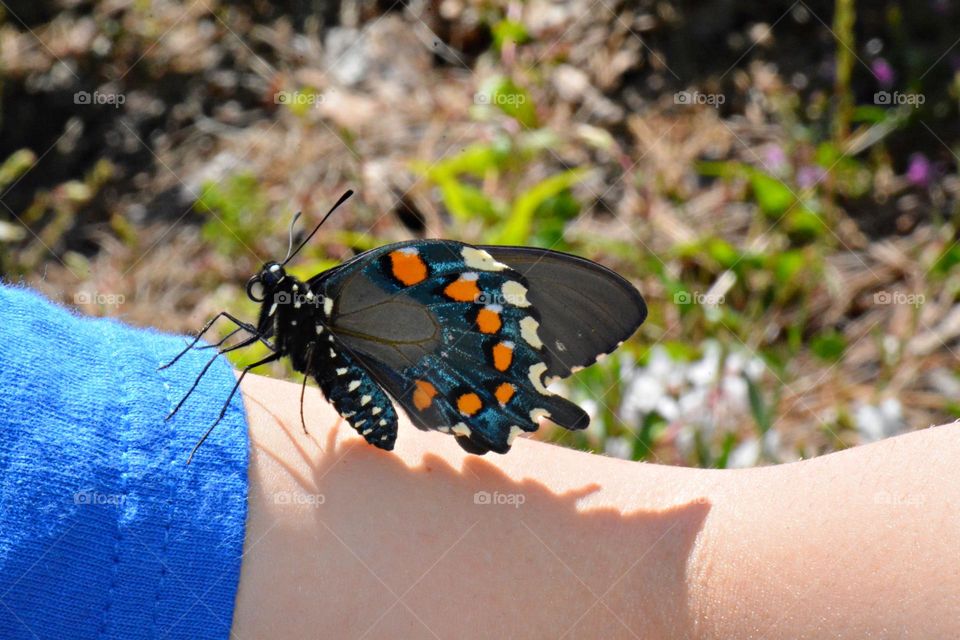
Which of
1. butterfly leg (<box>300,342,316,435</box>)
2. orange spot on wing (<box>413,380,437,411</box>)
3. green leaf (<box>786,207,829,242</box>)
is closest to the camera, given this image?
butterfly leg (<box>300,342,316,435</box>)

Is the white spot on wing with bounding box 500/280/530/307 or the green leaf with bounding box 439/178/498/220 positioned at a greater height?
the green leaf with bounding box 439/178/498/220

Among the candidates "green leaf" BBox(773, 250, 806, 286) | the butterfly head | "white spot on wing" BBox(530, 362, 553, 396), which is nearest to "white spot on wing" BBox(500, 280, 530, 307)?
"white spot on wing" BBox(530, 362, 553, 396)

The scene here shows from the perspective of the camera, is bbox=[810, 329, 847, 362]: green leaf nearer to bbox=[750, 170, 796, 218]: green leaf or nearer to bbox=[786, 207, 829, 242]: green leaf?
bbox=[786, 207, 829, 242]: green leaf

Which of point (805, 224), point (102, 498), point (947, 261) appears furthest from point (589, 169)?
point (102, 498)

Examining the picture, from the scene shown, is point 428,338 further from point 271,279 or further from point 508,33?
point 508,33

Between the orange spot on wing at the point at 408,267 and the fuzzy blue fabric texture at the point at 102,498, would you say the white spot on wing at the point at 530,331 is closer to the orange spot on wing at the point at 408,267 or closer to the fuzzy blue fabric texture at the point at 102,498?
the orange spot on wing at the point at 408,267

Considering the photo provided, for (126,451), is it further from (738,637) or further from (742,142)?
(742,142)

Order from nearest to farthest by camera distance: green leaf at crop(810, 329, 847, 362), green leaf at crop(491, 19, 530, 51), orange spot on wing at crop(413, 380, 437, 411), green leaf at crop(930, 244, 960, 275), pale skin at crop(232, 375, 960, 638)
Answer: pale skin at crop(232, 375, 960, 638) < orange spot on wing at crop(413, 380, 437, 411) < green leaf at crop(810, 329, 847, 362) < green leaf at crop(930, 244, 960, 275) < green leaf at crop(491, 19, 530, 51)

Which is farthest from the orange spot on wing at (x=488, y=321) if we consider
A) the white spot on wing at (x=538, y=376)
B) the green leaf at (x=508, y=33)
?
the green leaf at (x=508, y=33)
